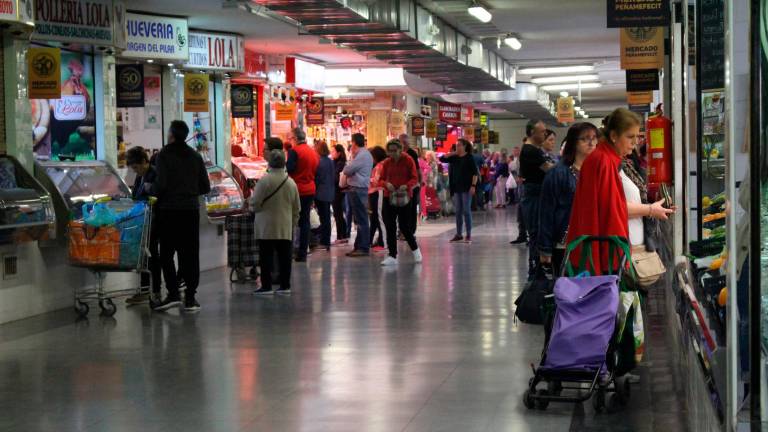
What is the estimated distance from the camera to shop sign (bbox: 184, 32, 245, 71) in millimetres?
18328

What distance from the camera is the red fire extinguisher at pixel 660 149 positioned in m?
7.92

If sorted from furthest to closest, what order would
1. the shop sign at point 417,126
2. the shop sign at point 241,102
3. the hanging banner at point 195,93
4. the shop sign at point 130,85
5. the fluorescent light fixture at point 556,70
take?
the shop sign at point 417,126
the fluorescent light fixture at point 556,70
the shop sign at point 241,102
the hanging banner at point 195,93
the shop sign at point 130,85

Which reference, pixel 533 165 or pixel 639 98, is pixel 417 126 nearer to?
pixel 639 98

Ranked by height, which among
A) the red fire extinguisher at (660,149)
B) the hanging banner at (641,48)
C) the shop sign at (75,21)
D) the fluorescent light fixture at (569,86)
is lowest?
the red fire extinguisher at (660,149)

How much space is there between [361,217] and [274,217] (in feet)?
17.5

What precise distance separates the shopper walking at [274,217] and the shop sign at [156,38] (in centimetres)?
475

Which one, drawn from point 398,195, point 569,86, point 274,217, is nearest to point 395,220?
point 398,195

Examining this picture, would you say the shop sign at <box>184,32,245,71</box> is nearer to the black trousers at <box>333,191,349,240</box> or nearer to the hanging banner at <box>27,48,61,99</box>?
the black trousers at <box>333,191,349,240</box>

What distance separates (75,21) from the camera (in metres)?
12.9

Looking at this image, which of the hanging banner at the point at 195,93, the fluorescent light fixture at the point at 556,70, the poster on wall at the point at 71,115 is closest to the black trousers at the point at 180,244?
the poster on wall at the point at 71,115

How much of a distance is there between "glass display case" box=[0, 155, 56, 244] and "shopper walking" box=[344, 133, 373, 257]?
6827 millimetres

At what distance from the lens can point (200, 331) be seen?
9625 mm

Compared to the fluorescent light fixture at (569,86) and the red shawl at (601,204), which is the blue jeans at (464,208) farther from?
the fluorescent light fixture at (569,86)

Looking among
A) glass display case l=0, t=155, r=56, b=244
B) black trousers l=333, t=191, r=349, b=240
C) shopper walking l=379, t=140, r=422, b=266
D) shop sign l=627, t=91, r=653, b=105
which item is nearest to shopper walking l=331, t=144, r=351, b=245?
black trousers l=333, t=191, r=349, b=240
